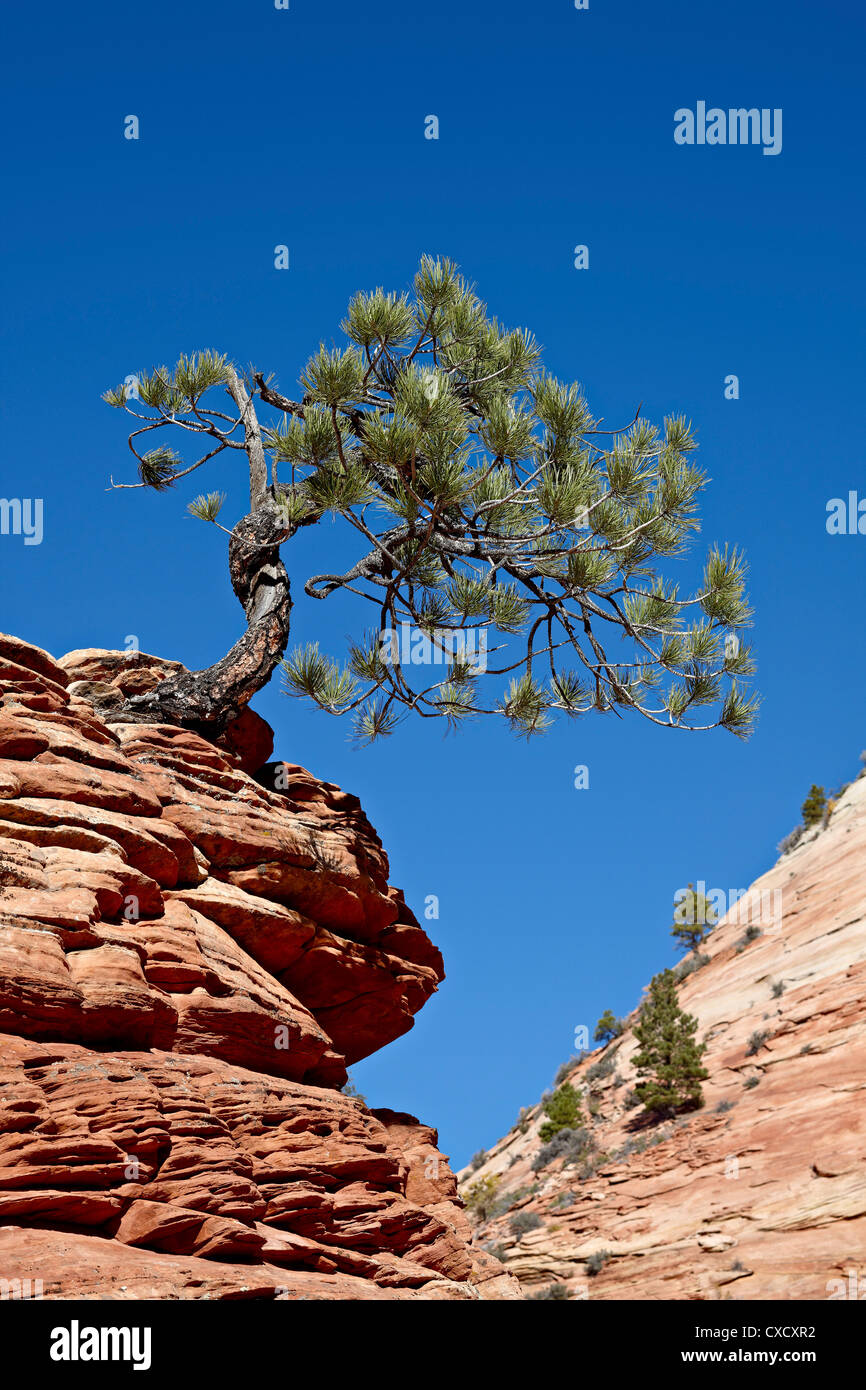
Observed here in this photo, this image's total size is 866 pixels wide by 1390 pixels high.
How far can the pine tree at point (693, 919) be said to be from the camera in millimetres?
33125

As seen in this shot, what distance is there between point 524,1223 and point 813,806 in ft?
62.4

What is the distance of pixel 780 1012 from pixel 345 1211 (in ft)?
53.8

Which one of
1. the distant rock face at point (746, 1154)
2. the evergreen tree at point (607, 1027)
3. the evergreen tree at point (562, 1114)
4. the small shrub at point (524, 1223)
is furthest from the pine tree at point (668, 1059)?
the evergreen tree at point (607, 1027)

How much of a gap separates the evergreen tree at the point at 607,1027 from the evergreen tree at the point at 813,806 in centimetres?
809

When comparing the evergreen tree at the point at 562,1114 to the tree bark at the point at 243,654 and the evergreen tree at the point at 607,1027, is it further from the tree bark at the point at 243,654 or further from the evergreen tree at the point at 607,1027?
the tree bark at the point at 243,654

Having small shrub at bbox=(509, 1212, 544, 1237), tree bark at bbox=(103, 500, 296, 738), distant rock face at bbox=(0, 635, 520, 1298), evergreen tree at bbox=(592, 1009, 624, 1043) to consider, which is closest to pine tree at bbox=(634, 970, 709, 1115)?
small shrub at bbox=(509, 1212, 544, 1237)

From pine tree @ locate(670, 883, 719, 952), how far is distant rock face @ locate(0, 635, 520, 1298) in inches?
959

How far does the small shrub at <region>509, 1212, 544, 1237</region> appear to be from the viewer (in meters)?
18.9

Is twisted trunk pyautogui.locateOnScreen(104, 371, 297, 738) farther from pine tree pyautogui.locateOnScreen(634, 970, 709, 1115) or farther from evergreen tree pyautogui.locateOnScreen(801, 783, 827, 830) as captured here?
evergreen tree pyautogui.locateOnScreen(801, 783, 827, 830)

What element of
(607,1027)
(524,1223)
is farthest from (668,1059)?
(607,1027)

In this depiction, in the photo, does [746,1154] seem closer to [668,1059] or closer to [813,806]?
[668,1059]

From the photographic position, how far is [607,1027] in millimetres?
32219
